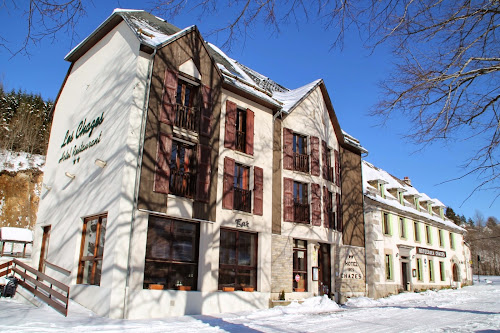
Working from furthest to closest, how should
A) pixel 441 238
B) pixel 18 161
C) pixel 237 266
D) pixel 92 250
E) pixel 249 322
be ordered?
1. pixel 18 161
2. pixel 441 238
3. pixel 237 266
4. pixel 92 250
5. pixel 249 322

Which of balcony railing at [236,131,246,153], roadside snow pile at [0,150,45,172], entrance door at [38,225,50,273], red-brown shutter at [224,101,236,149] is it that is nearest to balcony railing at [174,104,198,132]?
red-brown shutter at [224,101,236,149]

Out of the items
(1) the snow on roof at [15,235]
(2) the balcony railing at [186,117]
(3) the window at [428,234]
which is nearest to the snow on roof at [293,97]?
(2) the balcony railing at [186,117]

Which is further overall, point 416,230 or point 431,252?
point 431,252

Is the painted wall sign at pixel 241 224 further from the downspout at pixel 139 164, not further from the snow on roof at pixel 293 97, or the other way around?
the snow on roof at pixel 293 97

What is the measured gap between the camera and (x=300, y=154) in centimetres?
1914

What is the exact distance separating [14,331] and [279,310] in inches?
347

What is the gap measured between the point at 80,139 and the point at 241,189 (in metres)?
7.11

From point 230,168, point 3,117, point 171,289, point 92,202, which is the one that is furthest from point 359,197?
point 3,117

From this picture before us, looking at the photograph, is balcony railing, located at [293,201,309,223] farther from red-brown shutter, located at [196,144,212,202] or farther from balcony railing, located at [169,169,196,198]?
balcony railing, located at [169,169,196,198]

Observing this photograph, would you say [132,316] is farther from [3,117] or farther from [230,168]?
[3,117]

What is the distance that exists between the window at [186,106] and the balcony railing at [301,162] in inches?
249

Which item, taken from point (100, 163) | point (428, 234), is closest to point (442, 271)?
point (428, 234)

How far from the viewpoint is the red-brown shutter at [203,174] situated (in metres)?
13.9

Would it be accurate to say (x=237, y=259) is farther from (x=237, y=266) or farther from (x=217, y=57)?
(x=217, y=57)
